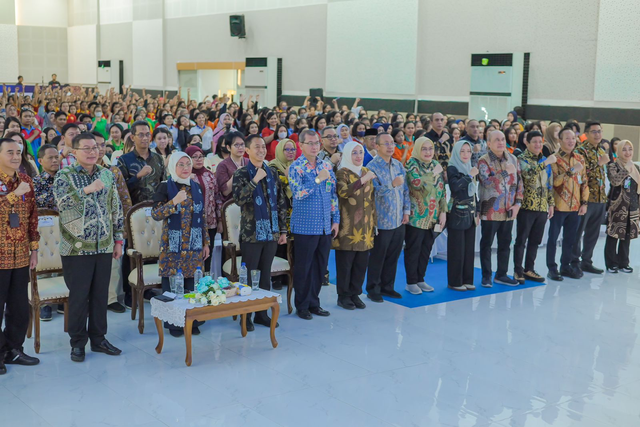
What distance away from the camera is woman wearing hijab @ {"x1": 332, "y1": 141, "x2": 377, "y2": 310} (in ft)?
20.7

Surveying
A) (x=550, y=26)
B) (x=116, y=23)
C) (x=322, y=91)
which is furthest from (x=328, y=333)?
(x=116, y=23)

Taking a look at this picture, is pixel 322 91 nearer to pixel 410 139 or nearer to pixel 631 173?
pixel 410 139

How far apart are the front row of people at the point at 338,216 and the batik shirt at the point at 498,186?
A: 0.01 m

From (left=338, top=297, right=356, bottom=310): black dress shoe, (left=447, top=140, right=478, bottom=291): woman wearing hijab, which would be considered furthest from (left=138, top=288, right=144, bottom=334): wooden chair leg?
(left=447, top=140, right=478, bottom=291): woman wearing hijab

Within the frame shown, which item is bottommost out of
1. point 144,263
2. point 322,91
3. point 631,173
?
point 144,263

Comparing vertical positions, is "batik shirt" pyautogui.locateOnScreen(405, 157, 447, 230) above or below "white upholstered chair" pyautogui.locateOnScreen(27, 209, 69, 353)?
above

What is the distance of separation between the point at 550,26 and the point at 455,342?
10.4 metres

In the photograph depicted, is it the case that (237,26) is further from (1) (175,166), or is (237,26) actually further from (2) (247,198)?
(1) (175,166)

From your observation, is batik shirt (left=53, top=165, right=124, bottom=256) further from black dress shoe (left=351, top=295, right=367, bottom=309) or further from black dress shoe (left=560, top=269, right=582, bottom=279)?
black dress shoe (left=560, top=269, right=582, bottom=279)

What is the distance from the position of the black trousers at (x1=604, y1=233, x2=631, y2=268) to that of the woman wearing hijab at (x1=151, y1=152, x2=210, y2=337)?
5.12 meters

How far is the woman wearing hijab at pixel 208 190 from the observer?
243 inches

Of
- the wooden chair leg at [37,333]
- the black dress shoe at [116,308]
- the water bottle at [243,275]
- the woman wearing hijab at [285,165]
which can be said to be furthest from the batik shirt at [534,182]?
the wooden chair leg at [37,333]

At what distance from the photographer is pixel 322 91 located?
1923 cm

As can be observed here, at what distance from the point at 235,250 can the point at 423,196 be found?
1.94m
